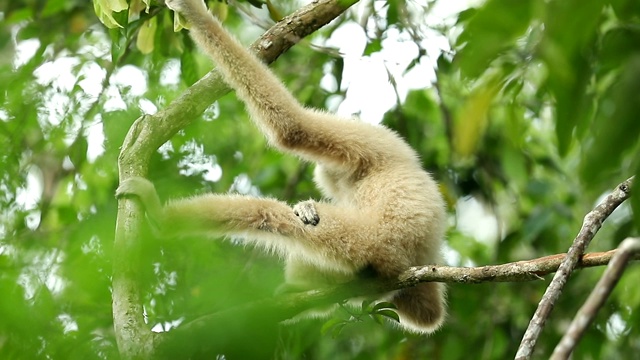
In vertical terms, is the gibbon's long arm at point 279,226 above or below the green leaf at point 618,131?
below

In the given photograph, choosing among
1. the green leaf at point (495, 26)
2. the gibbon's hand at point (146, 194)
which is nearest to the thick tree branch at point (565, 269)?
the green leaf at point (495, 26)

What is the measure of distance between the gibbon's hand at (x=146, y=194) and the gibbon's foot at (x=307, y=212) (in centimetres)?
78

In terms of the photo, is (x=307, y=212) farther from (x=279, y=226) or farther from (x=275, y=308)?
(x=275, y=308)

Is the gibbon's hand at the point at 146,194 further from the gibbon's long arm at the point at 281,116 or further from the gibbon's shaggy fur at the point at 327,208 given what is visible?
the gibbon's long arm at the point at 281,116

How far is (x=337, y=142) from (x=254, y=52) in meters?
0.80

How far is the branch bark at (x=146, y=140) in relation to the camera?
8.48 feet

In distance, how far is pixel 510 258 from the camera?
6.40 meters

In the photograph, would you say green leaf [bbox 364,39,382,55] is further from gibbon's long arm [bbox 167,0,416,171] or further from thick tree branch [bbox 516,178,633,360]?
thick tree branch [bbox 516,178,633,360]

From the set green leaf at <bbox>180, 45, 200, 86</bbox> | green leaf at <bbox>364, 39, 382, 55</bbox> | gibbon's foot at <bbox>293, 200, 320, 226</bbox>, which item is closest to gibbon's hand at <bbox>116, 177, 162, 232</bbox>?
gibbon's foot at <bbox>293, 200, 320, 226</bbox>

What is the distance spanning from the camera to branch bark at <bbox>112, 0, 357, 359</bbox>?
2584 millimetres

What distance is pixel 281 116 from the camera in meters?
4.41

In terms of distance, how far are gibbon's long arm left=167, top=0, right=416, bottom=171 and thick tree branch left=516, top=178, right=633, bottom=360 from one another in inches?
73.4

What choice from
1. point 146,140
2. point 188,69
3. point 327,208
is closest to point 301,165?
point 188,69

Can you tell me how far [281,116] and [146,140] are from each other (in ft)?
3.52
